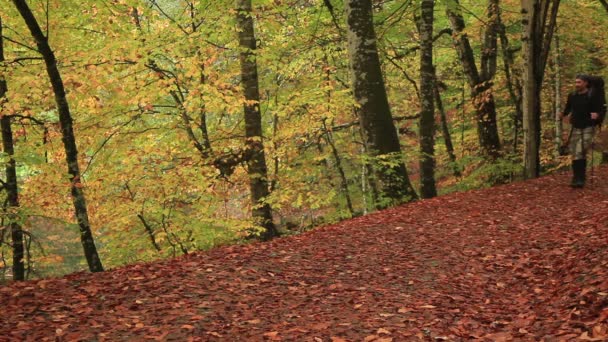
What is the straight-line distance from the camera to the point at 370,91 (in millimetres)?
9984

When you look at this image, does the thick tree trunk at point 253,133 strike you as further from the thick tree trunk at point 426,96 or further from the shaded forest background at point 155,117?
the thick tree trunk at point 426,96

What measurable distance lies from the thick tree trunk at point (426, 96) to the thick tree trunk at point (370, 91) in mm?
1720

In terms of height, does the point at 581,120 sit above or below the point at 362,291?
above

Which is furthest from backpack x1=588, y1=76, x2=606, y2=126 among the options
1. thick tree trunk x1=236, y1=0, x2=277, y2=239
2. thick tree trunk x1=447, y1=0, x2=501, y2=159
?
thick tree trunk x1=236, y1=0, x2=277, y2=239

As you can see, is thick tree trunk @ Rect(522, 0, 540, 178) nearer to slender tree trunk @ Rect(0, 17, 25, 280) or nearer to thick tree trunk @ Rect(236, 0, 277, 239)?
thick tree trunk @ Rect(236, 0, 277, 239)

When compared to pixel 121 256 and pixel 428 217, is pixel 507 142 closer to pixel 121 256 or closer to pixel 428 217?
pixel 428 217

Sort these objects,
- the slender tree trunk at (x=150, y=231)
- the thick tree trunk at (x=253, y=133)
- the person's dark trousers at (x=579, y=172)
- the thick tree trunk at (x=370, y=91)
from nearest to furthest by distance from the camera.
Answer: the person's dark trousers at (x=579, y=172)
the thick tree trunk at (x=370, y=91)
the slender tree trunk at (x=150, y=231)
the thick tree trunk at (x=253, y=133)

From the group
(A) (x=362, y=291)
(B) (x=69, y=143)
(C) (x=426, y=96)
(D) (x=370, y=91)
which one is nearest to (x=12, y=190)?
(B) (x=69, y=143)

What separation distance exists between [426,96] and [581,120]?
11.5 feet

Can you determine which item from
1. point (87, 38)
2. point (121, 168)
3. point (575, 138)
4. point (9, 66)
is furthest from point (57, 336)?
point (575, 138)

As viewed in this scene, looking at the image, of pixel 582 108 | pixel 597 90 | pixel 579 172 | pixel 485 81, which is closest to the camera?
pixel 597 90

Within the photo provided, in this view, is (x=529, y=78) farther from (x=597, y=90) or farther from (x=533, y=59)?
(x=597, y=90)

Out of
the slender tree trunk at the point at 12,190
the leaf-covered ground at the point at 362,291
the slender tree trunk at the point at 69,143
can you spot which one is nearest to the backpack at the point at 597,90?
the leaf-covered ground at the point at 362,291

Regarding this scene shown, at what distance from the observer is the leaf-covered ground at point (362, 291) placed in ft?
13.7
